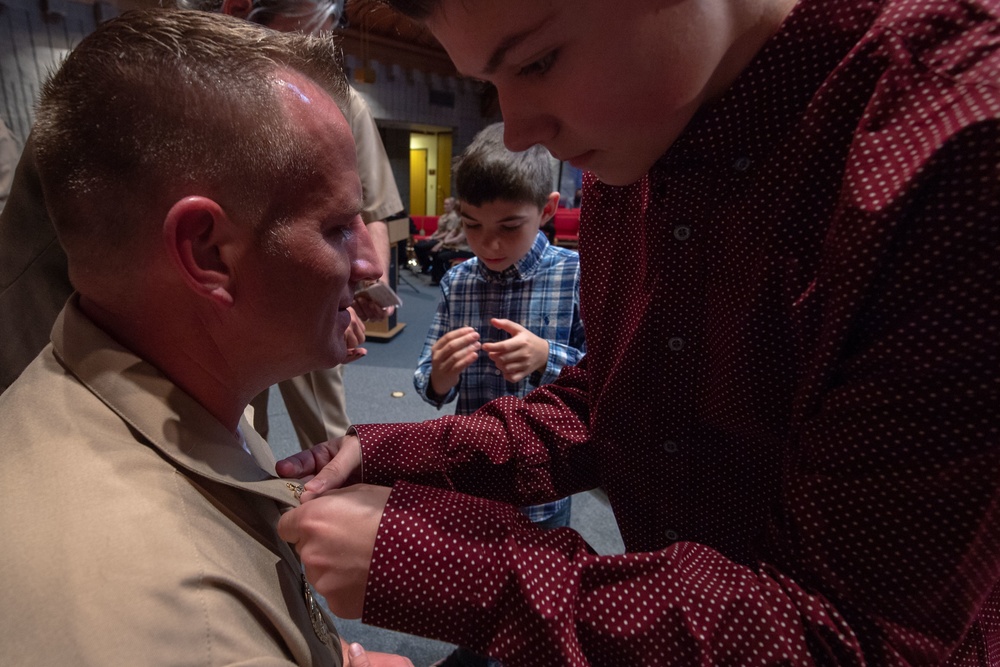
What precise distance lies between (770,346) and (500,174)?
44.4 inches

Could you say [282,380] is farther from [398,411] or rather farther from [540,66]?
[398,411]

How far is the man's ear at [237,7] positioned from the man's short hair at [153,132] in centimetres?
105

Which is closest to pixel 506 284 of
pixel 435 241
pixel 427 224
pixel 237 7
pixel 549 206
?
pixel 549 206

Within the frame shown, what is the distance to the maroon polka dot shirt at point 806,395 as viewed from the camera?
0.50 m

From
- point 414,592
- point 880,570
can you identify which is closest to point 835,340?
point 880,570

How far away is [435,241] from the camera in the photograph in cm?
780

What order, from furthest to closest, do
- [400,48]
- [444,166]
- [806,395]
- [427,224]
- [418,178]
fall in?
[418,178]
[444,166]
[427,224]
[400,48]
[806,395]

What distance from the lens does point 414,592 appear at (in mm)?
636

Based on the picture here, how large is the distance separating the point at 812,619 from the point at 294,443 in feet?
10.1

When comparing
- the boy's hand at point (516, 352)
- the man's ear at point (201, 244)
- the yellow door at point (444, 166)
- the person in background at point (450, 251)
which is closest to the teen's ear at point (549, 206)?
the boy's hand at point (516, 352)

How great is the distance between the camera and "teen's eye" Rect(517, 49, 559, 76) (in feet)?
2.11

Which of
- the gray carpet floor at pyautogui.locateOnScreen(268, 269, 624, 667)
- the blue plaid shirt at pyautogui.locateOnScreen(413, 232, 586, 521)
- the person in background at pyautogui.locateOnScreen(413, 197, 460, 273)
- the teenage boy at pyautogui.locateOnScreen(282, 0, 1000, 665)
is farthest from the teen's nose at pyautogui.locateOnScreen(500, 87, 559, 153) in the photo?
the person in background at pyautogui.locateOnScreen(413, 197, 460, 273)

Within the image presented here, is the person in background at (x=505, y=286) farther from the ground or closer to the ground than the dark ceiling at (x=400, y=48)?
closer to the ground

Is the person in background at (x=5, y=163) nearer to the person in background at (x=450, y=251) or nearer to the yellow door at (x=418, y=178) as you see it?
the person in background at (x=450, y=251)
